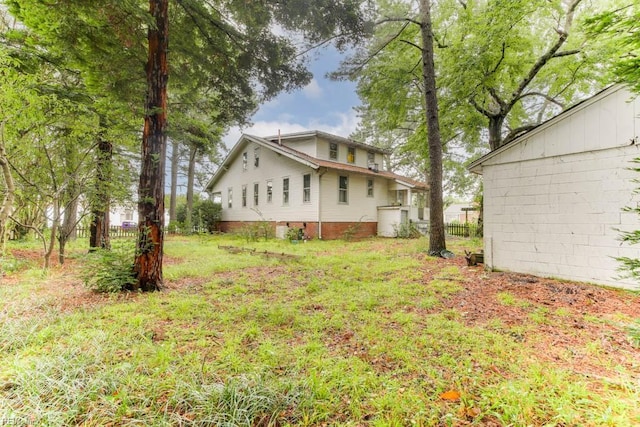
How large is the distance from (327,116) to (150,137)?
20.3 m

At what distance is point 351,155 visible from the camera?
17.6 metres

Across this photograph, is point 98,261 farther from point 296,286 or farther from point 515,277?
point 515,277

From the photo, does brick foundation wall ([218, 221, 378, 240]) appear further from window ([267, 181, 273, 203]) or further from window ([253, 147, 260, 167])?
window ([253, 147, 260, 167])

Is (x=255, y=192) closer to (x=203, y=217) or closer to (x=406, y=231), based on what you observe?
(x=203, y=217)

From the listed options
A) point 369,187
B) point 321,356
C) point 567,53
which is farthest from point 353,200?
point 321,356

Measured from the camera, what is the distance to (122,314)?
152 inches

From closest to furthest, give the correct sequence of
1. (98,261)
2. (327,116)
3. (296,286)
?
(98,261)
(296,286)
(327,116)

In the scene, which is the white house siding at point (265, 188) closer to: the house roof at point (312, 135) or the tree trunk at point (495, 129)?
the house roof at point (312, 135)

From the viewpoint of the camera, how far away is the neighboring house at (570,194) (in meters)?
4.84

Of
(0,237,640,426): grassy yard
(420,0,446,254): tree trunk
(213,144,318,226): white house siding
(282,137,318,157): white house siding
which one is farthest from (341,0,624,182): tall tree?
(0,237,640,426): grassy yard

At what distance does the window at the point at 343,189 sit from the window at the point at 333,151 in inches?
67.8

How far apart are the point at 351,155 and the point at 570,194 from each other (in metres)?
12.9

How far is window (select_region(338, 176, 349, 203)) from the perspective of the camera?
608 inches

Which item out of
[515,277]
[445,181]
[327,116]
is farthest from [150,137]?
[445,181]
